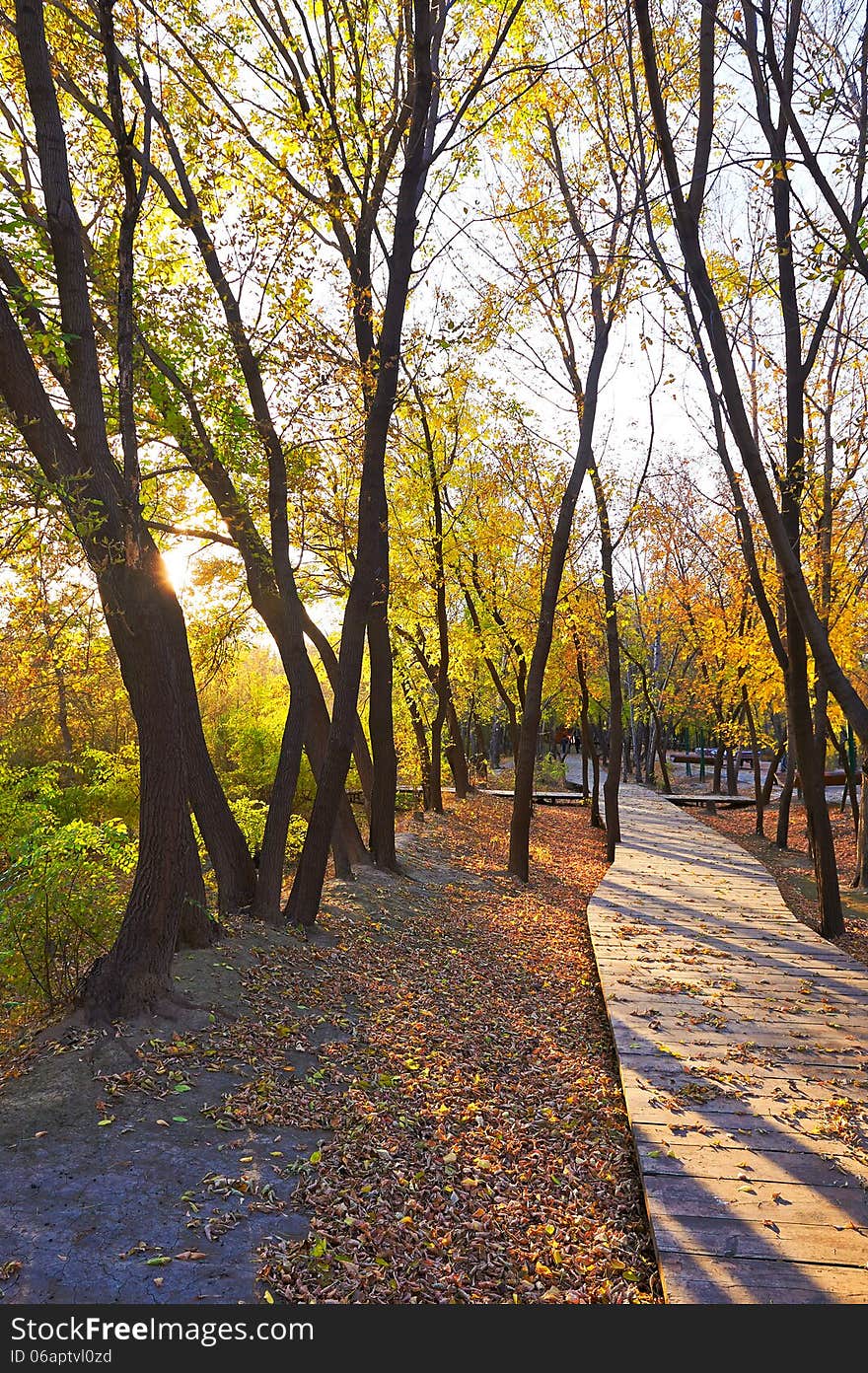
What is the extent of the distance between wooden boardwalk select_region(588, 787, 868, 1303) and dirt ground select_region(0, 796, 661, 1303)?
0.91 ft

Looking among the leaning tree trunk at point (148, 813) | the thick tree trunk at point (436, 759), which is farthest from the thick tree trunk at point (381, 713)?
the thick tree trunk at point (436, 759)

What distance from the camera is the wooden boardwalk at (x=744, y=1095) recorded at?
3.01 meters

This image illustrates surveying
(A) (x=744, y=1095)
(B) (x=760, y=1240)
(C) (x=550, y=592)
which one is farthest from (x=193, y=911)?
(C) (x=550, y=592)

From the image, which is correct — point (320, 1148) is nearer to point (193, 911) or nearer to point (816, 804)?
point (193, 911)

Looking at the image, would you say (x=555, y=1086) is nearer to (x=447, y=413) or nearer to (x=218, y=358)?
(x=218, y=358)

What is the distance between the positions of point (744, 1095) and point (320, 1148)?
239 cm

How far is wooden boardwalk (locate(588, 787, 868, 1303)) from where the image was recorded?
3.01 meters

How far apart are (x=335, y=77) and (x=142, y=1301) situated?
9.48m

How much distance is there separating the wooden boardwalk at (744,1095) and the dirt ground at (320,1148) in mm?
277

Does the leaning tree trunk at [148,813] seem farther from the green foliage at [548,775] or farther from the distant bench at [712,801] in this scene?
the green foliage at [548,775]

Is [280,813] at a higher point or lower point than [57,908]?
higher

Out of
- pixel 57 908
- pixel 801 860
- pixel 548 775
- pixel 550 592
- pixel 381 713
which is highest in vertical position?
pixel 550 592

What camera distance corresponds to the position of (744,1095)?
432cm

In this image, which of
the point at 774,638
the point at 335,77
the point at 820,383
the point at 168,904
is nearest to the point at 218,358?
the point at 335,77
